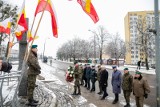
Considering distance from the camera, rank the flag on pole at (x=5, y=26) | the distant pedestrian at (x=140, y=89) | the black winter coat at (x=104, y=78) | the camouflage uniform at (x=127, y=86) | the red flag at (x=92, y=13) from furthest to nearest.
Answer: the black winter coat at (x=104, y=78) → the flag on pole at (x=5, y=26) → the camouflage uniform at (x=127, y=86) → the distant pedestrian at (x=140, y=89) → the red flag at (x=92, y=13)

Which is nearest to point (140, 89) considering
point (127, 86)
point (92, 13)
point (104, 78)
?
point (127, 86)

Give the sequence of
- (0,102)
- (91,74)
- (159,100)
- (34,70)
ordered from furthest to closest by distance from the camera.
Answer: (91,74) < (159,100) < (34,70) < (0,102)

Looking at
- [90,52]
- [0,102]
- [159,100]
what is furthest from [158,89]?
[90,52]

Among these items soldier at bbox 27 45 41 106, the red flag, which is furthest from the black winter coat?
the red flag

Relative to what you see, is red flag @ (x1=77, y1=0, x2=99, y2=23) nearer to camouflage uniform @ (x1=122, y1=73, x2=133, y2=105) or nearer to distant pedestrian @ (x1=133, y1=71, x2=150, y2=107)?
distant pedestrian @ (x1=133, y1=71, x2=150, y2=107)

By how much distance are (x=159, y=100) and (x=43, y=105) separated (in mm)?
4392

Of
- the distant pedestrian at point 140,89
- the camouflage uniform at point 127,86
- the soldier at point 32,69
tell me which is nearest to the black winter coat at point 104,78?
the camouflage uniform at point 127,86

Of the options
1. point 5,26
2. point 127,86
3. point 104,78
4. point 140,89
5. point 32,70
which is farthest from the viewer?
point 104,78

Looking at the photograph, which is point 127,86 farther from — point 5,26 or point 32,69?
point 5,26

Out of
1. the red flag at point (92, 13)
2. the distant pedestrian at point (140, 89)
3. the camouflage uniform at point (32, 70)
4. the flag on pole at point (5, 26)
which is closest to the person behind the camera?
the red flag at point (92, 13)

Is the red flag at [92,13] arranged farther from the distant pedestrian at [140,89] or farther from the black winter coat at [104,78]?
the black winter coat at [104,78]

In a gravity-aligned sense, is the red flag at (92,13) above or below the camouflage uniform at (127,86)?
above

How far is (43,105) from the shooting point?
8.53m

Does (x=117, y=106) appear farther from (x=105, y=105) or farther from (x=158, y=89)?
(x=158, y=89)
